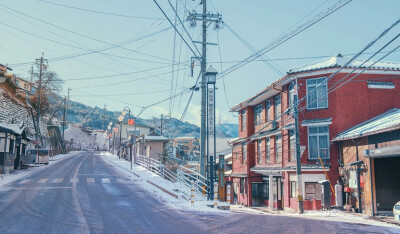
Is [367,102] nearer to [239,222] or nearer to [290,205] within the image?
[290,205]

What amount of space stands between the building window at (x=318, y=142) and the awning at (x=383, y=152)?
5.56m

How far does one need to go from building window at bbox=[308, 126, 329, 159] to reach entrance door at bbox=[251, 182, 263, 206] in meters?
10.5

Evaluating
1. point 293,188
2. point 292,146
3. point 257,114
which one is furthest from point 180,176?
point 257,114

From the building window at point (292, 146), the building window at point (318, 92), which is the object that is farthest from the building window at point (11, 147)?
the building window at point (318, 92)

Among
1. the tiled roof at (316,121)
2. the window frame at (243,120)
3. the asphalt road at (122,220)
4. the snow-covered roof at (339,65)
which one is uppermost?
the snow-covered roof at (339,65)

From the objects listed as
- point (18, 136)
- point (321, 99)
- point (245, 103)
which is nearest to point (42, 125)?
point (18, 136)

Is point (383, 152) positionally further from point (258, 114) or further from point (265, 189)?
point (258, 114)

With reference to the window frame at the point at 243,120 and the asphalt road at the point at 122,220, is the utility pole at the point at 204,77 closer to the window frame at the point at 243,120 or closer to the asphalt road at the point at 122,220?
the asphalt road at the point at 122,220

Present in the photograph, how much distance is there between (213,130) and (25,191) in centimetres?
1048

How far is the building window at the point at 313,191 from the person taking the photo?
24.0 meters

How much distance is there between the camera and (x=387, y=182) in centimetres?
1866

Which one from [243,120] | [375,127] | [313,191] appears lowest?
[313,191]

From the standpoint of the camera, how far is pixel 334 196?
22.7 metres

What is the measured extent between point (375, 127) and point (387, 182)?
299cm
